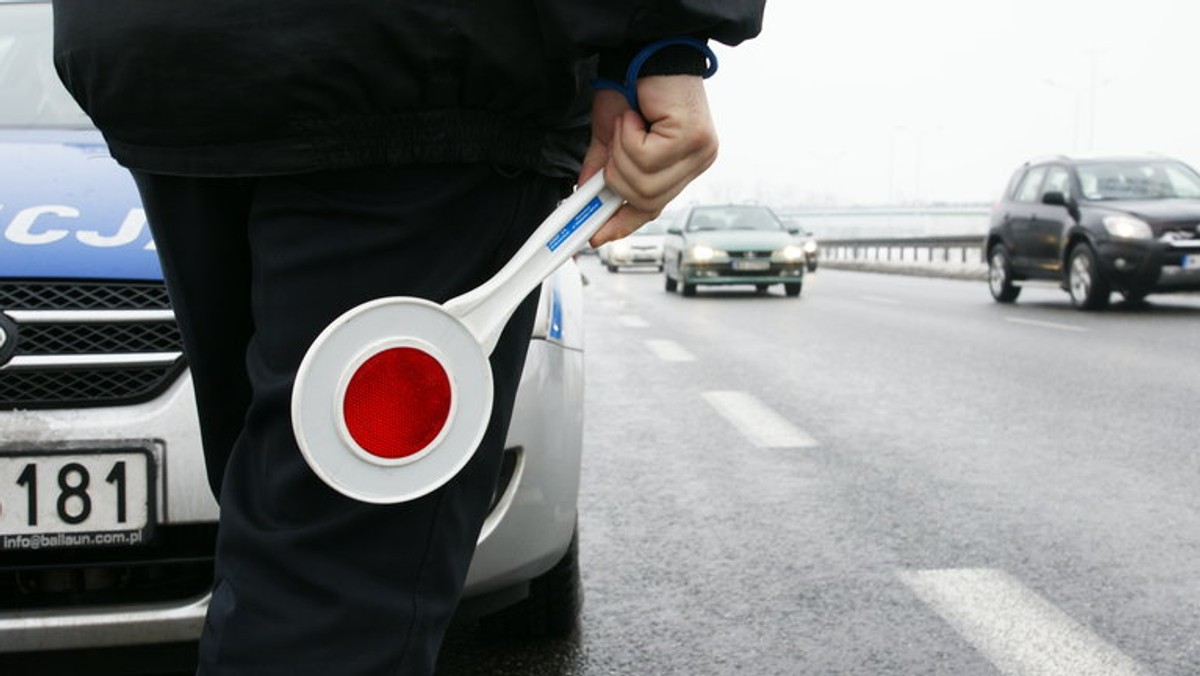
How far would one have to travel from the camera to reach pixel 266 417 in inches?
51.1

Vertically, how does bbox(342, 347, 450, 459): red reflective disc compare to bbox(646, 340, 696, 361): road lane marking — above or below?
above

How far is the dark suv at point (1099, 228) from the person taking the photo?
44.6 ft

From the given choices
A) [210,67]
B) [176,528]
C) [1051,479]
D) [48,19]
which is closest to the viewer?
[210,67]

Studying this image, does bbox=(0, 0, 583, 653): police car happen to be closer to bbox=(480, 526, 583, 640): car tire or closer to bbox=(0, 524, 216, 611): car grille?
bbox=(0, 524, 216, 611): car grille

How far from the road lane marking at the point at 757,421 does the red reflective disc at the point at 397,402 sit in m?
4.58

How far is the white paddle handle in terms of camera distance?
4.16ft

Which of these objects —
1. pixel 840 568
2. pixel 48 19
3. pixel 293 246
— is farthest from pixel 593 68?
pixel 48 19

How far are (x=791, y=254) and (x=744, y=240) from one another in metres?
0.66

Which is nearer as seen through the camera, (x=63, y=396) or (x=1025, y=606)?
(x=63, y=396)

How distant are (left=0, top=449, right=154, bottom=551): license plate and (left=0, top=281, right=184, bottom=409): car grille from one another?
4.0 inches

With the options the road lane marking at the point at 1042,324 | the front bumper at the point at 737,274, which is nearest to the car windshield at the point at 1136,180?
the road lane marking at the point at 1042,324

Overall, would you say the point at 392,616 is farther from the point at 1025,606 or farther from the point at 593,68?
the point at 1025,606

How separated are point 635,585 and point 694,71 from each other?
94.0 inches

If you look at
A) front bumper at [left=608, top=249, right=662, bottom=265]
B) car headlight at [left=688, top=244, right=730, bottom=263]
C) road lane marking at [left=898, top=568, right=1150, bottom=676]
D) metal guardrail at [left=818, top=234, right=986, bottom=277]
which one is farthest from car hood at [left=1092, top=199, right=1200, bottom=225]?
front bumper at [left=608, top=249, right=662, bottom=265]
